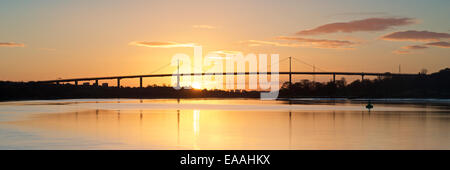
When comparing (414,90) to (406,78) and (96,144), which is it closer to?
(406,78)

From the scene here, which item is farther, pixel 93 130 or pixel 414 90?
pixel 414 90

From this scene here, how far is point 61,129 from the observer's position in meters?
24.0

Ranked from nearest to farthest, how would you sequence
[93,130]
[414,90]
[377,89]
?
[93,130] < [414,90] < [377,89]

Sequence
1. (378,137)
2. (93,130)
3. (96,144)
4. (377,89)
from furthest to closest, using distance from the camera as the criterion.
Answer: (377,89) → (93,130) → (378,137) → (96,144)

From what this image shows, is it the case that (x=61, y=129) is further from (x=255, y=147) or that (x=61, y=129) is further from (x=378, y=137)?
(x=378, y=137)

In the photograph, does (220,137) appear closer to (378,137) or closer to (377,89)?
(378,137)

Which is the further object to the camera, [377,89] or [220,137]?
[377,89]

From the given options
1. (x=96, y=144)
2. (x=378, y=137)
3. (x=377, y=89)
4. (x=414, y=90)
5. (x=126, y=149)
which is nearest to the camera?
(x=126, y=149)

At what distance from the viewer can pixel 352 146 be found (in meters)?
17.4
